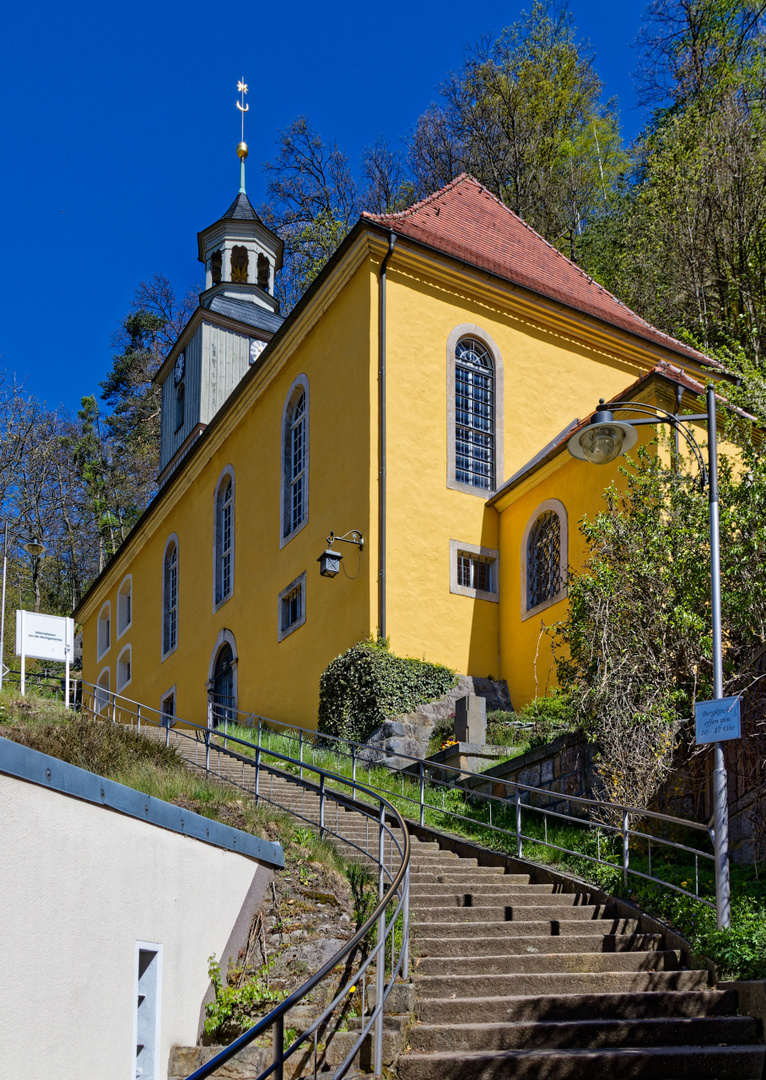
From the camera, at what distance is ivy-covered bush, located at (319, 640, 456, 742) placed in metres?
18.0

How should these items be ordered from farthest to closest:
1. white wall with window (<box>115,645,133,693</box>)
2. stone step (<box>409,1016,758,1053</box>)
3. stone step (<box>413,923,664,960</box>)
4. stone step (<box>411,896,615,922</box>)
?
1. white wall with window (<box>115,645,133,693</box>)
2. stone step (<box>411,896,615,922</box>)
3. stone step (<box>413,923,664,960</box>)
4. stone step (<box>409,1016,758,1053</box>)

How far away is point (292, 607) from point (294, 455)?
326 centimetres

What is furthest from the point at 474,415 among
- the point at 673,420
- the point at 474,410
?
the point at 673,420

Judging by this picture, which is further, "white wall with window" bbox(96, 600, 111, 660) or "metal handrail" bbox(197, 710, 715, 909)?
"white wall with window" bbox(96, 600, 111, 660)

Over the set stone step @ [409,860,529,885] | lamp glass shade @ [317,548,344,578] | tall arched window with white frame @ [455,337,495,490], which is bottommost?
stone step @ [409,860,529,885]

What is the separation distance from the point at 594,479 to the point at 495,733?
441cm

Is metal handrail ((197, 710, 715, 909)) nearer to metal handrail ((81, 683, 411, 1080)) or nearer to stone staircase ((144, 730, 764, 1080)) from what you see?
stone staircase ((144, 730, 764, 1080))

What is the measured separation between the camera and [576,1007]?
7.70 m

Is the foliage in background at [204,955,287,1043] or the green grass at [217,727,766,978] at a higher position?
the green grass at [217,727,766,978]

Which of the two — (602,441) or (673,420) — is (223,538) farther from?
(673,420)

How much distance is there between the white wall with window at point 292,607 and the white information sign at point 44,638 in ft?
15.2

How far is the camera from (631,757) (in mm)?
11508

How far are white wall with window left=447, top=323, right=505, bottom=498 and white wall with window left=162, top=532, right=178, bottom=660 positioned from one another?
1260 centimetres

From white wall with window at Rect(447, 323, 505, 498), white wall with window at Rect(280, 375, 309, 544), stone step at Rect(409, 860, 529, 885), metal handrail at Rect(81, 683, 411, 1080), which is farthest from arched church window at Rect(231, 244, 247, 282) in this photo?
stone step at Rect(409, 860, 529, 885)
